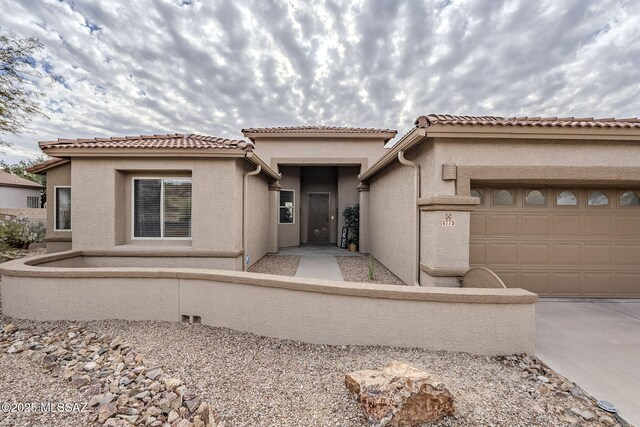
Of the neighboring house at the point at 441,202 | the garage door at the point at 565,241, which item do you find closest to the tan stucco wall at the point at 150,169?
the neighboring house at the point at 441,202

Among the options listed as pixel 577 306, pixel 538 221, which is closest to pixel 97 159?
pixel 538 221

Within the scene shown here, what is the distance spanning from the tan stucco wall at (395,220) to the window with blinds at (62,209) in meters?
9.62

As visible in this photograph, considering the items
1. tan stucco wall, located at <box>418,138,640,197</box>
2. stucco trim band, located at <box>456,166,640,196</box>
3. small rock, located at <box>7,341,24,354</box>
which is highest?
tan stucco wall, located at <box>418,138,640,197</box>

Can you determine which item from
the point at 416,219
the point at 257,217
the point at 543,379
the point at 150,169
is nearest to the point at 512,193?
the point at 416,219

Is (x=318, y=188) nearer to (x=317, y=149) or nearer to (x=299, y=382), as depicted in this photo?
(x=317, y=149)

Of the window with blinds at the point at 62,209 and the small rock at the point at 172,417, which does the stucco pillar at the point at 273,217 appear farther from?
the small rock at the point at 172,417

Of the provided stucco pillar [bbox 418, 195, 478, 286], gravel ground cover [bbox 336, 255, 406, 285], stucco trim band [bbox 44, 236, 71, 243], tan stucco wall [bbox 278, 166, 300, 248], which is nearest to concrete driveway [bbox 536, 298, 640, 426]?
stucco pillar [bbox 418, 195, 478, 286]

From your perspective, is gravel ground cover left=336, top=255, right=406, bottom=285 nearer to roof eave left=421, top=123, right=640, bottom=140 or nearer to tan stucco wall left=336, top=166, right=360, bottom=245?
tan stucco wall left=336, top=166, right=360, bottom=245

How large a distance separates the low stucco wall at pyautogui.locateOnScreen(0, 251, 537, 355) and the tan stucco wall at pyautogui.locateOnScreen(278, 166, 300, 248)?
761 cm

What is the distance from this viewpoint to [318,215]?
13.1 meters

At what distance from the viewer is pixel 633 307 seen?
4859mm

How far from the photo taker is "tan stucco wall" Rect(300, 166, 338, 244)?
510 inches

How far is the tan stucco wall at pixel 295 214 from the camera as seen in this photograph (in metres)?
12.0

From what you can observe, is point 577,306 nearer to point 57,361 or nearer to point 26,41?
point 57,361
